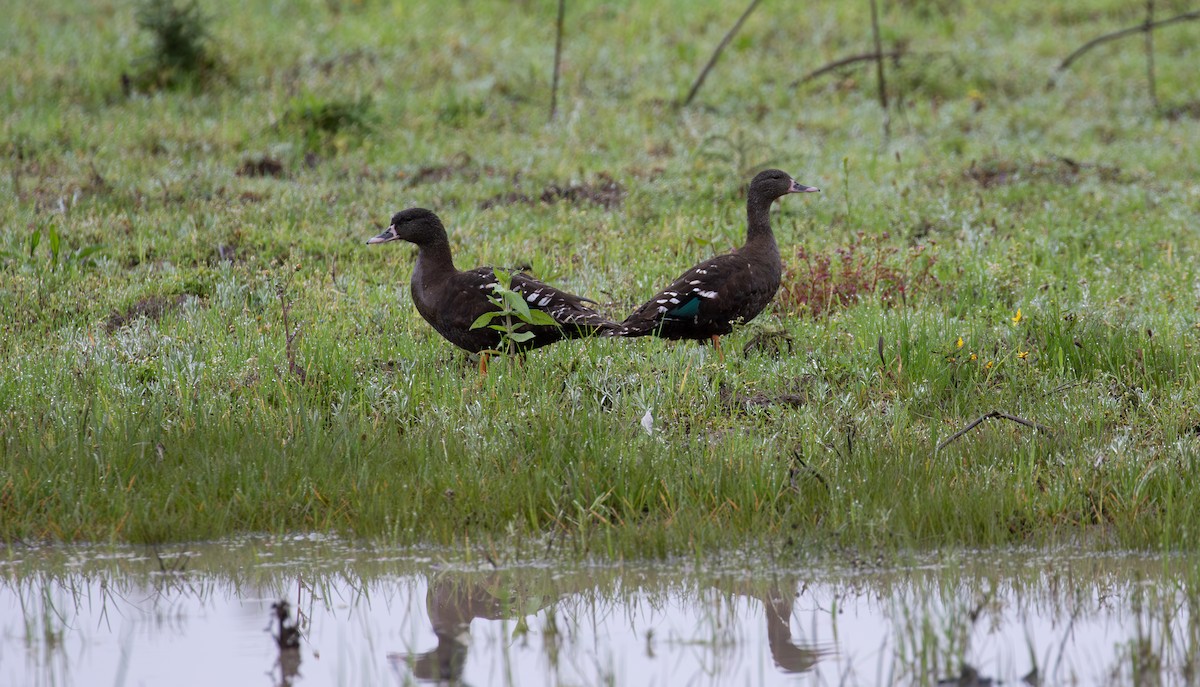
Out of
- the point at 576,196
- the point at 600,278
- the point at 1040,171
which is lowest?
the point at 600,278

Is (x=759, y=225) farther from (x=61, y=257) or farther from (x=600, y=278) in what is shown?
(x=61, y=257)

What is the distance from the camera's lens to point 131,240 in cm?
1094

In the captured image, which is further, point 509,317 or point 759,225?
point 759,225

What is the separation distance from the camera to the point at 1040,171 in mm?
13383

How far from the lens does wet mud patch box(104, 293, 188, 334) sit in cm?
949

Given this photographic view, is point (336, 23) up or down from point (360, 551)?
up

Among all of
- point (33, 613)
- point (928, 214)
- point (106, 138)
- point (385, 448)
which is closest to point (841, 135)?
point (928, 214)

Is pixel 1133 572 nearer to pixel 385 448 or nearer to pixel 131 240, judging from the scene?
pixel 385 448

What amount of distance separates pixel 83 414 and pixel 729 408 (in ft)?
11.6

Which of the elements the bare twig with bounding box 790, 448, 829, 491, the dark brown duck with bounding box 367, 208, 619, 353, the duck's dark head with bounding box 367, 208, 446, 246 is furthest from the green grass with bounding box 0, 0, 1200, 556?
the duck's dark head with bounding box 367, 208, 446, 246

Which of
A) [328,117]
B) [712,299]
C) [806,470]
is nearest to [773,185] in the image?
[712,299]

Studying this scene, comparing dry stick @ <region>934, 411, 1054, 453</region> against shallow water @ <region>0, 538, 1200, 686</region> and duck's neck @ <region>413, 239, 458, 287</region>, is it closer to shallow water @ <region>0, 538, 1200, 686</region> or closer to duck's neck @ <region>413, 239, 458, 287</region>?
shallow water @ <region>0, 538, 1200, 686</region>

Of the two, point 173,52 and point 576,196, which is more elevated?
point 173,52

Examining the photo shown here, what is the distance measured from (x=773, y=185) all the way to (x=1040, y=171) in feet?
15.8
